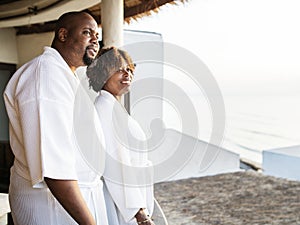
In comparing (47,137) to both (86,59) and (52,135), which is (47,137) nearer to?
(52,135)

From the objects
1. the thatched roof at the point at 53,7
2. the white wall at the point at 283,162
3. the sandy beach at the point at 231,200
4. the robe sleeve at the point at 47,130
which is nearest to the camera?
the robe sleeve at the point at 47,130

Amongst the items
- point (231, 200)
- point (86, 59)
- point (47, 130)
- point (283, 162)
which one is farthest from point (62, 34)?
point (283, 162)

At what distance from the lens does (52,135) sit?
2.38 ft

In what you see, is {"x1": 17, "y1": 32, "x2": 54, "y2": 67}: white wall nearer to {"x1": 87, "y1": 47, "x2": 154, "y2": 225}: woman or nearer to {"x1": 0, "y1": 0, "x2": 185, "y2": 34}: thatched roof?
{"x1": 0, "y1": 0, "x2": 185, "y2": 34}: thatched roof

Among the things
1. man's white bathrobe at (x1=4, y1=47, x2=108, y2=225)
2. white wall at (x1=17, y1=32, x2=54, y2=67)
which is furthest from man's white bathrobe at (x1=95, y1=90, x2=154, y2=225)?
white wall at (x1=17, y1=32, x2=54, y2=67)

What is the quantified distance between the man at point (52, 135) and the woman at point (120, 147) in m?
0.16

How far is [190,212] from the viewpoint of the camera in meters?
4.26

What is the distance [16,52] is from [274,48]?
8.29ft

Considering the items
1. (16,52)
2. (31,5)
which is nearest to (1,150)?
(16,52)

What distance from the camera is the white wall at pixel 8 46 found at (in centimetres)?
329

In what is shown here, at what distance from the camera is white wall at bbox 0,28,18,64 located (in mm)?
3291

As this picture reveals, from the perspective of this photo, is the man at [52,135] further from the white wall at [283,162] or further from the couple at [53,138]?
the white wall at [283,162]

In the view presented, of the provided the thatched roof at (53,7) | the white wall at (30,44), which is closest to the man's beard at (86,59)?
the thatched roof at (53,7)

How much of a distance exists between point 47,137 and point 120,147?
0.34 metres
